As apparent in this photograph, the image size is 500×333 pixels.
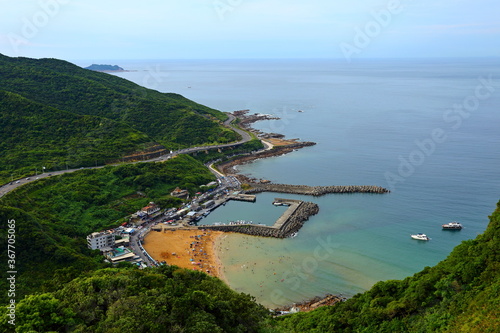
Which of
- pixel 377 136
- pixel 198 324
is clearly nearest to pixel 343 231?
pixel 198 324

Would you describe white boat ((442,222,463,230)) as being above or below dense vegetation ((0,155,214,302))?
above

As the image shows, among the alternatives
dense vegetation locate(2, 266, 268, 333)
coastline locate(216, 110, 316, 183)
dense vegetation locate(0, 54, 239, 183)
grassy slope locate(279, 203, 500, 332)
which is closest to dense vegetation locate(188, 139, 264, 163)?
coastline locate(216, 110, 316, 183)

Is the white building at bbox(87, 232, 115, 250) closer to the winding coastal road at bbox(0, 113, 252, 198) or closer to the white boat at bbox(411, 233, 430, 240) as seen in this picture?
the winding coastal road at bbox(0, 113, 252, 198)

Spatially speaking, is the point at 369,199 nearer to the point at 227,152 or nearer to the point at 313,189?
the point at 313,189

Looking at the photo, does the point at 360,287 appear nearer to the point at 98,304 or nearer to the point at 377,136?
the point at 98,304

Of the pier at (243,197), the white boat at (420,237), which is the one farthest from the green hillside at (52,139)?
the white boat at (420,237)

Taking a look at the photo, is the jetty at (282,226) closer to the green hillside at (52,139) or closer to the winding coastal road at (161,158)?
the winding coastal road at (161,158)
